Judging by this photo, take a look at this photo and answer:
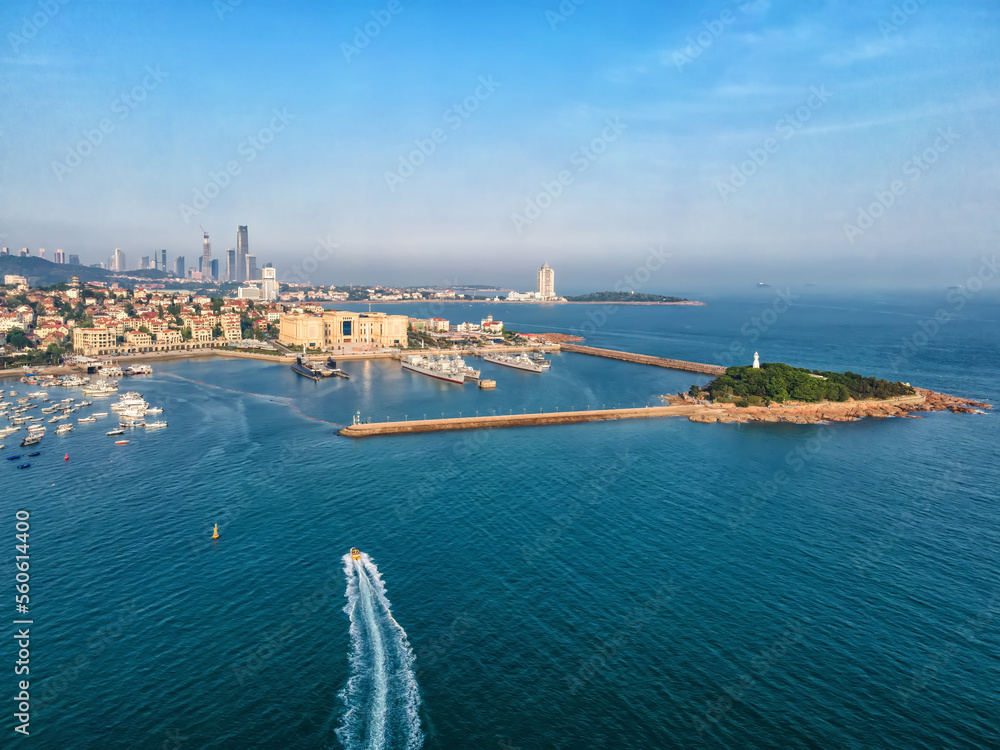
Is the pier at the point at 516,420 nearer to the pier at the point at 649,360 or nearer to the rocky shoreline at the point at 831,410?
the rocky shoreline at the point at 831,410

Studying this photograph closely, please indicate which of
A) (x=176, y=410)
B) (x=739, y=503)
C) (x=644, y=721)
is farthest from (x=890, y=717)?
(x=176, y=410)

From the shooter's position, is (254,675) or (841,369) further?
(841,369)

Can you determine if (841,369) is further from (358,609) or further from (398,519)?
(358,609)

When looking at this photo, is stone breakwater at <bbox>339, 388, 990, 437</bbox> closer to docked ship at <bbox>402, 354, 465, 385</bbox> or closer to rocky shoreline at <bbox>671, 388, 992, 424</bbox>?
rocky shoreline at <bbox>671, 388, 992, 424</bbox>

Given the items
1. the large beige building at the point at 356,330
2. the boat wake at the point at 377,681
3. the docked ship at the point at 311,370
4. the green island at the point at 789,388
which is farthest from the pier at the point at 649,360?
the boat wake at the point at 377,681

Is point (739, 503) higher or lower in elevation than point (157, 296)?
lower
